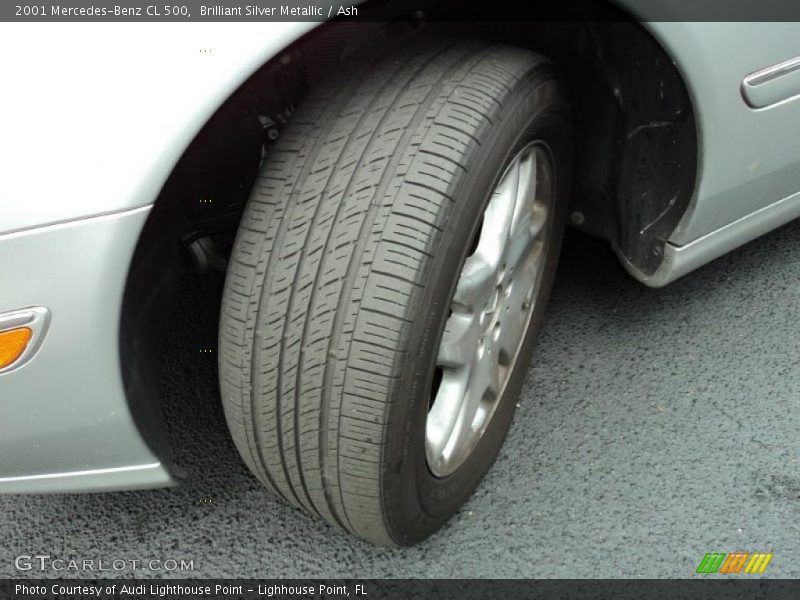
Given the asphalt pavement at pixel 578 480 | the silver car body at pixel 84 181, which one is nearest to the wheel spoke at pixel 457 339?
the asphalt pavement at pixel 578 480

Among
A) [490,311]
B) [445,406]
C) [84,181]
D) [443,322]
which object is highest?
[84,181]

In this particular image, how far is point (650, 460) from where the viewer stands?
134cm

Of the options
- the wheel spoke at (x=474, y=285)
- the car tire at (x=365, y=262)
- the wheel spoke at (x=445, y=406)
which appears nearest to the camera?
the car tire at (x=365, y=262)

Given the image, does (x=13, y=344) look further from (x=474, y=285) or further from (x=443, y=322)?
Result: (x=474, y=285)

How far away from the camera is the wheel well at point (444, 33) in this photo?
35.9 inches

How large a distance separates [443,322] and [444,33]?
1.57 feet

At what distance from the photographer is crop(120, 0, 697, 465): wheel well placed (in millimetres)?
911

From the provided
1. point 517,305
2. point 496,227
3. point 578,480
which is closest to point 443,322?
point 496,227

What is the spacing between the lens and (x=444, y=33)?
115 cm

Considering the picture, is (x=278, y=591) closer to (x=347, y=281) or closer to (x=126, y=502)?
(x=126, y=502)

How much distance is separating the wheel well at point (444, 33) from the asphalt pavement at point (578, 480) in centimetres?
27

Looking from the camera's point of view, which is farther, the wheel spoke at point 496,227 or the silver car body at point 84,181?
the wheel spoke at point 496,227

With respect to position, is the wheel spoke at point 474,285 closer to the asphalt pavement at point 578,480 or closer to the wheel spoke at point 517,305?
the wheel spoke at point 517,305

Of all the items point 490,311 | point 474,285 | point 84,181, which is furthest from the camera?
point 490,311
